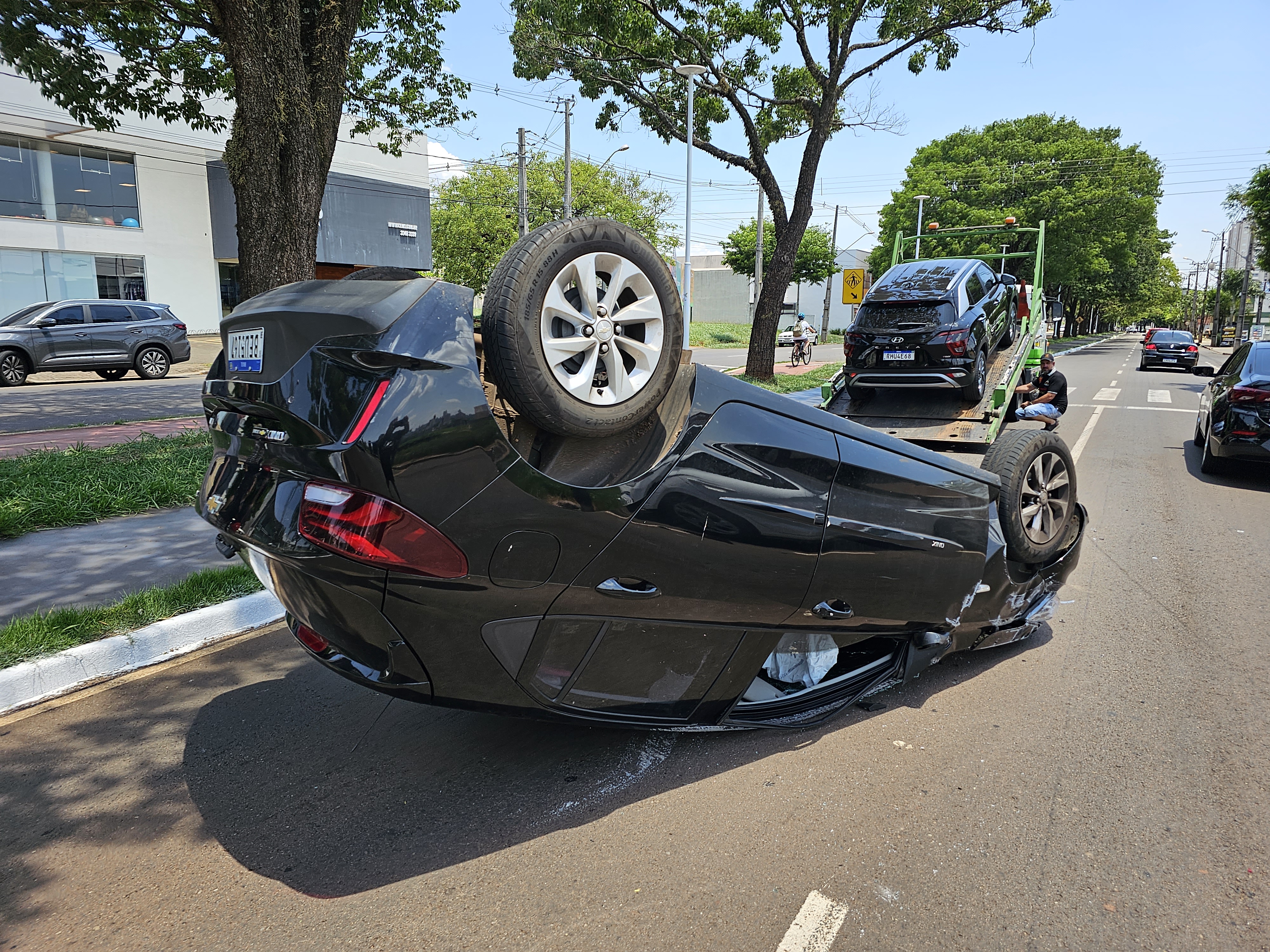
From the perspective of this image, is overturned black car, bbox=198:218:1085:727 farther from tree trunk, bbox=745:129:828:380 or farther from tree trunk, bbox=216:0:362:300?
tree trunk, bbox=745:129:828:380

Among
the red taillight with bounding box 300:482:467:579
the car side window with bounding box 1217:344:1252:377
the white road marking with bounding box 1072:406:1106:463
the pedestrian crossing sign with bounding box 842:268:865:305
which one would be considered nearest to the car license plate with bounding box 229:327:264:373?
the red taillight with bounding box 300:482:467:579

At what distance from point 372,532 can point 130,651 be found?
8.38ft

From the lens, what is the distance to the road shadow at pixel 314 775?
2.53 meters

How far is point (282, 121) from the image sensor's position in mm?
7555

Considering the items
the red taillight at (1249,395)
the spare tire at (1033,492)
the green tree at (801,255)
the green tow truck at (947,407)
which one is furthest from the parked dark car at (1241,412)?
the green tree at (801,255)

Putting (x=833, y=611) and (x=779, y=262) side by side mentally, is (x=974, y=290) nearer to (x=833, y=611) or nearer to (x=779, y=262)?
(x=833, y=611)

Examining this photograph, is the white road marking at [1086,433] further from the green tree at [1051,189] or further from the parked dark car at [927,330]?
the green tree at [1051,189]

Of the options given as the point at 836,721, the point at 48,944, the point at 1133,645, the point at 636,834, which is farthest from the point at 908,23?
the point at 48,944

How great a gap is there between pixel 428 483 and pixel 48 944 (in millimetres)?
1588

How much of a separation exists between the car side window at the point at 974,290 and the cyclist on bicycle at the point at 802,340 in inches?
717

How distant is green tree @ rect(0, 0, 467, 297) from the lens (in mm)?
7453

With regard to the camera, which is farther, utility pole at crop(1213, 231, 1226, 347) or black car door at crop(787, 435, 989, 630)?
utility pole at crop(1213, 231, 1226, 347)

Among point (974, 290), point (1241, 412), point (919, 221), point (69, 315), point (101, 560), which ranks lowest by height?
point (101, 560)

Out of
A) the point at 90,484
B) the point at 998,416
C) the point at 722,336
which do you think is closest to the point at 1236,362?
the point at 998,416
